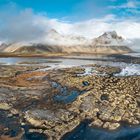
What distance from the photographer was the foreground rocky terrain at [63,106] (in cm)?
2772

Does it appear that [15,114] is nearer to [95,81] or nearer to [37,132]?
[37,132]

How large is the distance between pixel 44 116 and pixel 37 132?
373 cm

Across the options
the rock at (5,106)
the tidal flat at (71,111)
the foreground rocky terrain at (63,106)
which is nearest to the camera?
the tidal flat at (71,111)

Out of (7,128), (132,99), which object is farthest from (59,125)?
(132,99)

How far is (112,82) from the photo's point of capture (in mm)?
47906

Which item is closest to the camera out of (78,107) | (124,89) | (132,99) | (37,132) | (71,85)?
(37,132)

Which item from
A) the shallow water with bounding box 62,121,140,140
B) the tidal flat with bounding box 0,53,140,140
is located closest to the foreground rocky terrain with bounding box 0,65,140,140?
the tidal flat with bounding box 0,53,140,140

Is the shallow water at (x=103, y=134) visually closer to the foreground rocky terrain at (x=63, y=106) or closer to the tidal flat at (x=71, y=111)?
the tidal flat at (x=71, y=111)

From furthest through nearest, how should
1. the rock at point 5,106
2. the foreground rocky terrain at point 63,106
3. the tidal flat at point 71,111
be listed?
the rock at point 5,106 < the foreground rocky terrain at point 63,106 < the tidal flat at point 71,111

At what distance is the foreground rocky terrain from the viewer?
27719 millimetres

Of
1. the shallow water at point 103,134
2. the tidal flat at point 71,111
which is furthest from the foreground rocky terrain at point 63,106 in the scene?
the shallow water at point 103,134

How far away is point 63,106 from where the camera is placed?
34.2m

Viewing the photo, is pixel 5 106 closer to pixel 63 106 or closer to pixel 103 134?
pixel 63 106

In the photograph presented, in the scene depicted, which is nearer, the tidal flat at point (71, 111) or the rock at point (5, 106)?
the tidal flat at point (71, 111)
